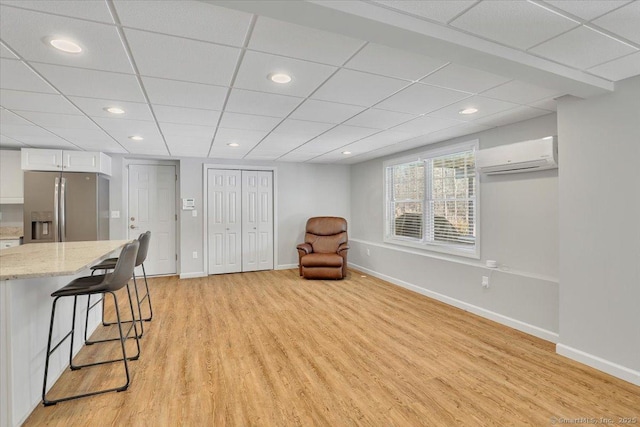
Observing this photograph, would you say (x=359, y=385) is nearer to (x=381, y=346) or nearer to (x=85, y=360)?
(x=381, y=346)

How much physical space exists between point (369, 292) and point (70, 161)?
491 cm

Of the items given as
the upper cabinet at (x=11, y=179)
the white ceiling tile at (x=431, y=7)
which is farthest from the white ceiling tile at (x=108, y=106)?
the upper cabinet at (x=11, y=179)

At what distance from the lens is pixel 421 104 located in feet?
9.44

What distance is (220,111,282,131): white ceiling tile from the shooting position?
3211mm

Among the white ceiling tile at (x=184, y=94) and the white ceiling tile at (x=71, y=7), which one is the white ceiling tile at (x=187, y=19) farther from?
the white ceiling tile at (x=184, y=94)

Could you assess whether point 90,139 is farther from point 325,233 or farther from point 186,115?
point 325,233

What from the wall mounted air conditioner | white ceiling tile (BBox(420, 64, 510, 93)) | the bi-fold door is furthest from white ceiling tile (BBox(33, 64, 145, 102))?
the wall mounted air conditioner

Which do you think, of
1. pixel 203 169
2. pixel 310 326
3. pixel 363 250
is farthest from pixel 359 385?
pixel 203 169

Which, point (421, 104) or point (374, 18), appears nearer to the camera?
point (374, 18)

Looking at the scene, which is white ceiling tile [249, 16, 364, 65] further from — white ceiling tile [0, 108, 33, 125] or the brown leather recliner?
the brown leather recliner

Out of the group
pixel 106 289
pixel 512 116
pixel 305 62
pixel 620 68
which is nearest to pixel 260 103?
pixel 305 62

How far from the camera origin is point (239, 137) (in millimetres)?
4152

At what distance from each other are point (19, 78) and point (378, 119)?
3.03 meters

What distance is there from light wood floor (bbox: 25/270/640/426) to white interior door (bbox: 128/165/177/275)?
7.24 feet
